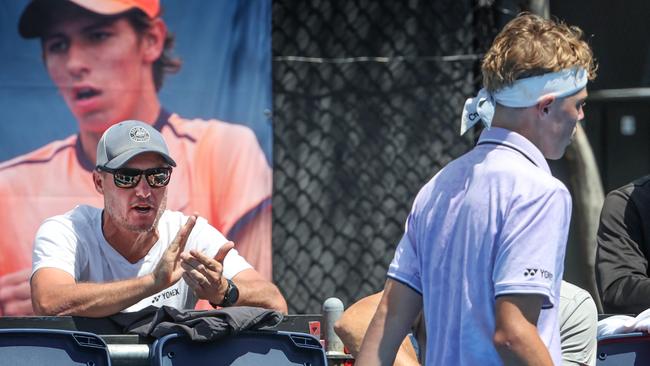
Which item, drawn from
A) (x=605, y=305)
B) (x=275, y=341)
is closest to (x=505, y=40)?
(x=275, y=341)

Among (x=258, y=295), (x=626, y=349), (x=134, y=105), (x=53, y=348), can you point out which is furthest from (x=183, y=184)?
(x=626, y=349)

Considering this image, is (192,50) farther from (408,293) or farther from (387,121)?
(408,293)

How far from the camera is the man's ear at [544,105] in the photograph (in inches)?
98.1

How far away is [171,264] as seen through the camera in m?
3.70

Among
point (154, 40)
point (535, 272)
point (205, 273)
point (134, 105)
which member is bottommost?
point (205, 273)

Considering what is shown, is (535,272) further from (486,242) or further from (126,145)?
(126,145)

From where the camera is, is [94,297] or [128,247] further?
[128,247]

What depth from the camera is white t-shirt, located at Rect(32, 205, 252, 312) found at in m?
3.95

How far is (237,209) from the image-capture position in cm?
550

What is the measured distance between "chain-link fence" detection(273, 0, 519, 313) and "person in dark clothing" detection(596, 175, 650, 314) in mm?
1955

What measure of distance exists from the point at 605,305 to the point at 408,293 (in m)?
1.63

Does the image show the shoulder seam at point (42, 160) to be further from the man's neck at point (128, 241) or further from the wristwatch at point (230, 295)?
the wristwatch at point (230, 295)

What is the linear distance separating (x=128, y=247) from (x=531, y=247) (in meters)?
2.03

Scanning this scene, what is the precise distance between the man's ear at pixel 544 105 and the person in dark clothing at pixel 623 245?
157cm
